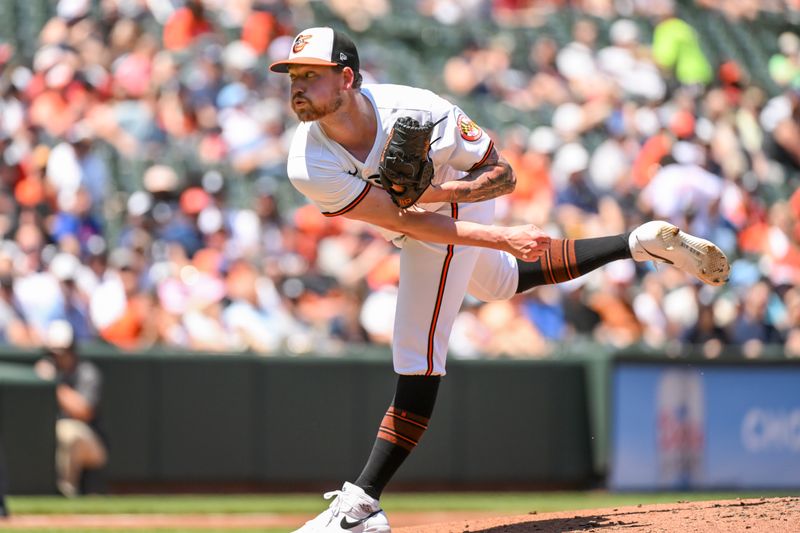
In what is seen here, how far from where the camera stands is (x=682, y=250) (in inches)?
223

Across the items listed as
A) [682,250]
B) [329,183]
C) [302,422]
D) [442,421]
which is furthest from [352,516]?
[442,421]

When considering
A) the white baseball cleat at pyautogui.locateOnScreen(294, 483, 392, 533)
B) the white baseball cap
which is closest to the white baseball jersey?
the white baseball cap

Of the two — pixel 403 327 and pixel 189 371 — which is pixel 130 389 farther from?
pixel 403 327

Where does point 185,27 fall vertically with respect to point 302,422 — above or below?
above

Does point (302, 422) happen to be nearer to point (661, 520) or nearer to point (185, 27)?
point (185, 27)

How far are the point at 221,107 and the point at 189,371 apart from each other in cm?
312

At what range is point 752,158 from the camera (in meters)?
14.9

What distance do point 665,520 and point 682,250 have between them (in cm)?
110

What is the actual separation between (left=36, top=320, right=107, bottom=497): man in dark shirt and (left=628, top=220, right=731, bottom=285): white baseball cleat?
18.2ft

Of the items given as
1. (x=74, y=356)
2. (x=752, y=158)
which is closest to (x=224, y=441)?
(x=74, y=356)

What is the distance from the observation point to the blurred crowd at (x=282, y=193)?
35.4ft

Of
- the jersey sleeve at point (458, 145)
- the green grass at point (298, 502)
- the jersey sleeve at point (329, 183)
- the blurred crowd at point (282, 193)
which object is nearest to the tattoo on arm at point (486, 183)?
the jersey sleeve at point (458, 145)

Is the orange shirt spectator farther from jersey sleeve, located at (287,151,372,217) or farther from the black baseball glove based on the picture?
the black baseball glove

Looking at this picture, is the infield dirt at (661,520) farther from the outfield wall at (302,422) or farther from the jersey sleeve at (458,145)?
the outfield wall at (302,422)
